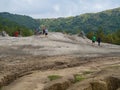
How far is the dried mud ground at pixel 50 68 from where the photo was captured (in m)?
22.2

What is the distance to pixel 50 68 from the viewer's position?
29922mm

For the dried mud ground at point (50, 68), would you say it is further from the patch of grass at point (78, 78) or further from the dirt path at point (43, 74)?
the patch of grass at point (78, 78)

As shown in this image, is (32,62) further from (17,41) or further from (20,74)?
(17,41)

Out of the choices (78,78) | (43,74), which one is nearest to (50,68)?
(43,74)

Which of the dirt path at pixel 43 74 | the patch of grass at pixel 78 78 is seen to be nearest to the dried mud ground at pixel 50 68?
the dirt path at pixel 43 74

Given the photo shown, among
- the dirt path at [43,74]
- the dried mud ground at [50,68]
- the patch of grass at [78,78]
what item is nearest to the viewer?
the dried mud ground at [50,68]

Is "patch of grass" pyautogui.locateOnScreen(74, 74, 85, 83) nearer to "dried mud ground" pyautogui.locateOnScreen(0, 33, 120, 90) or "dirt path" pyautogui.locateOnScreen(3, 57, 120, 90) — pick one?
"dried mud ground" pyautogui.locateOnScreen(0, 33, 120, 90)

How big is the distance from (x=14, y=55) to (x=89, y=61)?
7990mm

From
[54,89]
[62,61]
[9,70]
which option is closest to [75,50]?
[62,61]

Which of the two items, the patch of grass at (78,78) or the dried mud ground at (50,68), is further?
the patch of grass at (78,78)

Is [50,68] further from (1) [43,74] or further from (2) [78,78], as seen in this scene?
(2) [78,78]

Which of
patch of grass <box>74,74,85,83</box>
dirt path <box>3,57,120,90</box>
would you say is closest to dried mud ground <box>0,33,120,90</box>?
dirt path <box>3,57,120,90</box>

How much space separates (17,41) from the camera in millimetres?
46781

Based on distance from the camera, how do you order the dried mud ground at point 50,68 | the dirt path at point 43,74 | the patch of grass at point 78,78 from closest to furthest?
the dried mud ground at point 50,68 < the dirt path at point 43,74 < the patch of grass at point 78,78
